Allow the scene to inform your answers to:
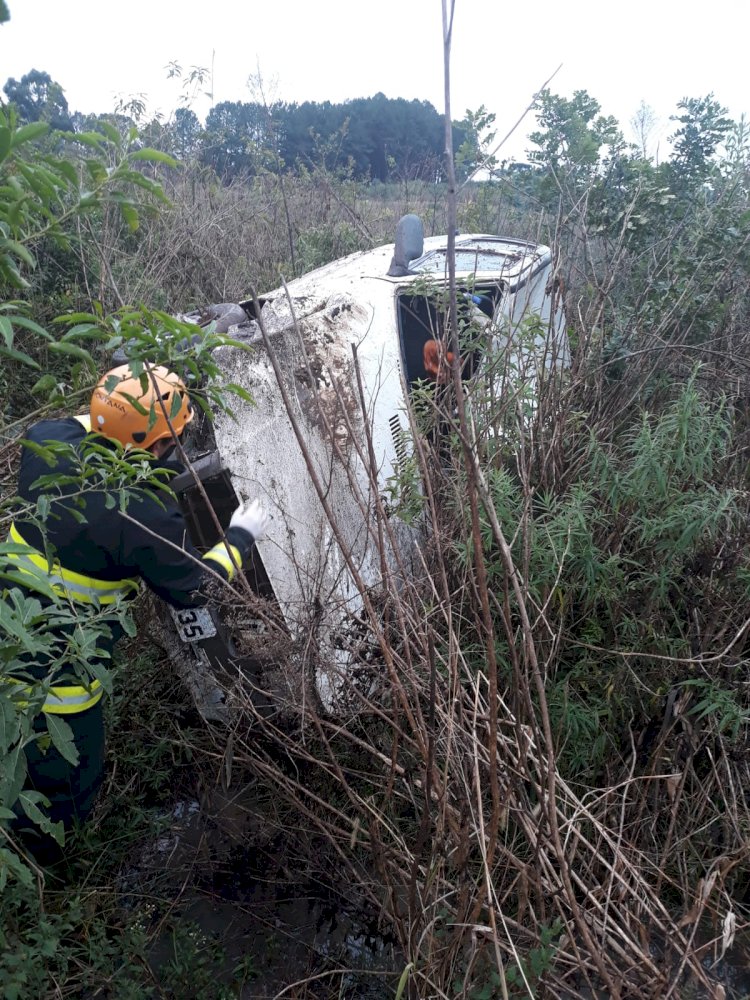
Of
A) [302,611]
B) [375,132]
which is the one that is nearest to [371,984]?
[302,611]

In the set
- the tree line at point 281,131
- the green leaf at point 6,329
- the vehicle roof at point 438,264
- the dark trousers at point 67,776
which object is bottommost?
the dark trousers at point 67,776

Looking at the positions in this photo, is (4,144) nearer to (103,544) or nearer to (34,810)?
(34,810)

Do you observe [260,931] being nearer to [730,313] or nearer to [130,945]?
[130,945]

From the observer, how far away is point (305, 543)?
9.33 feet

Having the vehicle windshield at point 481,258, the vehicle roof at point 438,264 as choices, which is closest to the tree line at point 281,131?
the vehicle roof at point 438,264

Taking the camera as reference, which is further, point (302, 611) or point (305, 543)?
point (305, 543)

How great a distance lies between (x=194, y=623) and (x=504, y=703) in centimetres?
136

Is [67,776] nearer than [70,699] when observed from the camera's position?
No

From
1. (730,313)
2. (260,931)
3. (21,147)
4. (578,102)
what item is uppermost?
(578,102)

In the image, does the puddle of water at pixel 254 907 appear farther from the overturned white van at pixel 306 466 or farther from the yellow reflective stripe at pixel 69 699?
the yellow reflective stripe at pixel 69 699

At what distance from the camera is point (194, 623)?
2854 millimetres

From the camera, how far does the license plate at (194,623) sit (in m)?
2.83

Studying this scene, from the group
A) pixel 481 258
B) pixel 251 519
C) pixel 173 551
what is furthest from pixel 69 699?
pixel 481 258

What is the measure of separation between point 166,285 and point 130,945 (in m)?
4.96
